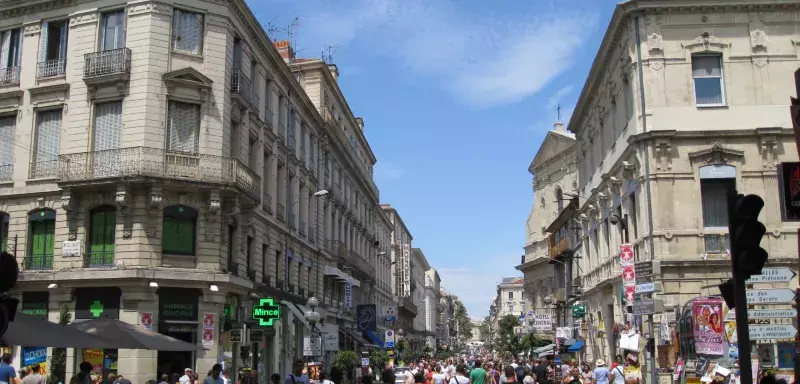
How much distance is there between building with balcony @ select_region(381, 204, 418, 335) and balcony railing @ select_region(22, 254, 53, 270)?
5623cm

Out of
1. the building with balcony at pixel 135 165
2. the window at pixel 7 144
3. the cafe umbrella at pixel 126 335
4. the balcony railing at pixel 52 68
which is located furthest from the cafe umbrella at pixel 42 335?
the window at pixel 7 144

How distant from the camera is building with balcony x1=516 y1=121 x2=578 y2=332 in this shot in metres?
62.5

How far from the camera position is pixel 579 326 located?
42.1 metres

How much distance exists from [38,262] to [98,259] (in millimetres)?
2772

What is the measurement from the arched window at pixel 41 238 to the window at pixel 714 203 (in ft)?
73.4

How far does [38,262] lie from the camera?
1123 inches

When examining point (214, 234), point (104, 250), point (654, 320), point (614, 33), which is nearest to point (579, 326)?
point (654, 320)

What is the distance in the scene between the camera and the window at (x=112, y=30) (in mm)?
28547

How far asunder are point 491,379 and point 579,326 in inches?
428

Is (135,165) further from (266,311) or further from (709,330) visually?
(709,330)

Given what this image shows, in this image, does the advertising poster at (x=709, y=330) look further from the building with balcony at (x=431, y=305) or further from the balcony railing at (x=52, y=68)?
the building with balcony at (x=431, y=305)

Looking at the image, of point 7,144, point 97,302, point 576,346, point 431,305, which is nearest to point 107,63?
point 7,144

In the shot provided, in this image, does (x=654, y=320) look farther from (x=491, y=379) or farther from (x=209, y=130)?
(x=209, y=130)

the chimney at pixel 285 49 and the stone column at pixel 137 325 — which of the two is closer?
the stone column at pixel 137 325
